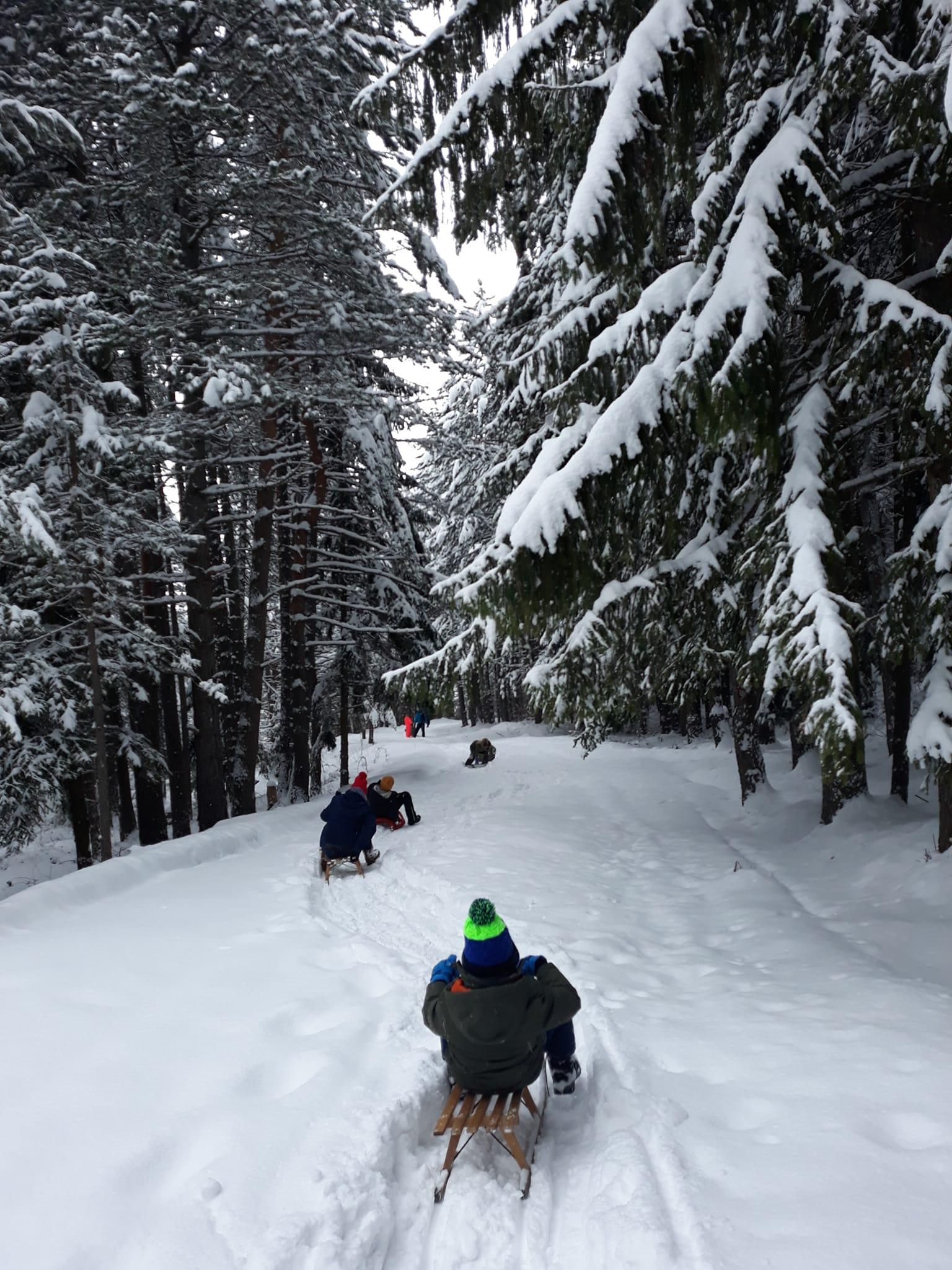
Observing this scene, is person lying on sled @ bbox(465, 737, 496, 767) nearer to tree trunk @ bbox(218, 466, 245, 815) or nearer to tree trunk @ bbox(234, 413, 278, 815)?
tree trunk @ bbox(218, 466, 245, 815)

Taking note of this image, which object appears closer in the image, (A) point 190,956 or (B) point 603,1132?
(B) point 603,1132

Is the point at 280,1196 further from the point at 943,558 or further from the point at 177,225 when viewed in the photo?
the point at 177,225

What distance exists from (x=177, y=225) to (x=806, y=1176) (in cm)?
1401

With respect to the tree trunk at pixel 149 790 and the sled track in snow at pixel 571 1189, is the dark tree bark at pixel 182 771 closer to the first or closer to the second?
the tree trunk at pixel 149 790

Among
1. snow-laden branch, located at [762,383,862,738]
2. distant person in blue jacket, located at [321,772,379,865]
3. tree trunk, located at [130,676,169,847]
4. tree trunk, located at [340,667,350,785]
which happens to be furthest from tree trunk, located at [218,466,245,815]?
snow-laden branch, located at [762,383,862,738]

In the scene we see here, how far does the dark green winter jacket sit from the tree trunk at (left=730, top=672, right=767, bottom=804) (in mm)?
8349

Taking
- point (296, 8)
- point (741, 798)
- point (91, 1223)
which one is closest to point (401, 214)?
point (91, 1223)

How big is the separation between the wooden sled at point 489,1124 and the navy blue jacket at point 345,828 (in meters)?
5.54

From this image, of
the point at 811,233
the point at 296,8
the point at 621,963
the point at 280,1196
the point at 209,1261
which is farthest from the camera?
the point at 296,8

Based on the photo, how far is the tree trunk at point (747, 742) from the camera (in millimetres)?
11766

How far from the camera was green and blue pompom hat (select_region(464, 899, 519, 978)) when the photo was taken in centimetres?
374

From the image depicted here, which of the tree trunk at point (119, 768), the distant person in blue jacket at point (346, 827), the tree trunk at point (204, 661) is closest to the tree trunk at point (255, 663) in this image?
the tree trunk at point (204, 661)

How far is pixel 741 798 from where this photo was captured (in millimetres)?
13062

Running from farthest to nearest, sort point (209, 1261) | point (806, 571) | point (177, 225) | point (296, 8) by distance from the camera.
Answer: point (177, 225), point (296, 8), point (806, 571), point (209, 1261)
